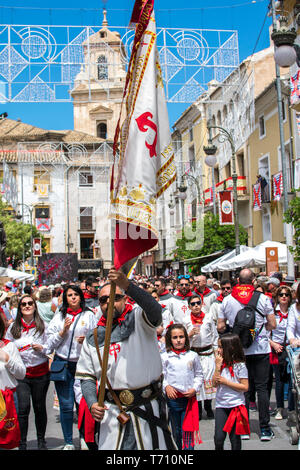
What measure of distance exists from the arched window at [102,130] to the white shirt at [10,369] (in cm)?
6294

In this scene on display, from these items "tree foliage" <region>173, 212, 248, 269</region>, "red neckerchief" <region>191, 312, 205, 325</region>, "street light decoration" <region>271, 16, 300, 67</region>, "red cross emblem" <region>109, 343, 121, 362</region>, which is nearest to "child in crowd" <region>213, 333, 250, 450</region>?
"red cross emblem" <region>109, 343, 121, 362</region>

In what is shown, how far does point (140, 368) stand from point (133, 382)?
0.32 ft

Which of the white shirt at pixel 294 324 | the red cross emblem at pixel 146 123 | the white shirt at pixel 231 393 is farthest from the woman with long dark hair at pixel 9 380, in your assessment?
the white shirt at pixel 294 324

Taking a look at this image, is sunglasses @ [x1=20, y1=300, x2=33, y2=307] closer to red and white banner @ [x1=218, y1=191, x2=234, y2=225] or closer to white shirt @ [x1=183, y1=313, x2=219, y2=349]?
white shirt @ [x1=183, y1=313, x2=219, y2=349]

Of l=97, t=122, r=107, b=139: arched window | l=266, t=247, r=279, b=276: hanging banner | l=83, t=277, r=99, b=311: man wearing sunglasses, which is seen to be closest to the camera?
l=83, t=277, r=99, b=311: man wearing sunglasses

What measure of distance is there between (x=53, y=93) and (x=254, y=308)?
15.5m

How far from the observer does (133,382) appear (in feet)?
13.1

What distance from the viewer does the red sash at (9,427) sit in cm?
507

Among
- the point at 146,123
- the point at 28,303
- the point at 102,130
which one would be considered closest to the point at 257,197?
the point at 28,303

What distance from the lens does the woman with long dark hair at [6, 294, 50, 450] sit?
7062mm

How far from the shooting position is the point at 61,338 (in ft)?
23.5

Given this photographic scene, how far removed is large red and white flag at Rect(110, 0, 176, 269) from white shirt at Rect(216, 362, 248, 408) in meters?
2.18

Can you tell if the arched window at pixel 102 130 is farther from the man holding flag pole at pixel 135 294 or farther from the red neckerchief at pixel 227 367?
the man holding flag pole at pixel 135 294
